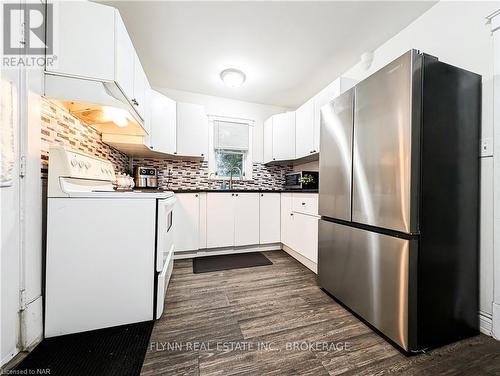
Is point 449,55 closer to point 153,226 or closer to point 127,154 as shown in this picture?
point 153,226

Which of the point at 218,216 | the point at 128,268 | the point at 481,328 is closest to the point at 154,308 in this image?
the point at 128,268

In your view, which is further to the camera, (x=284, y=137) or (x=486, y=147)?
(x=284, y=137)

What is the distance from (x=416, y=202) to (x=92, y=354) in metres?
1.96

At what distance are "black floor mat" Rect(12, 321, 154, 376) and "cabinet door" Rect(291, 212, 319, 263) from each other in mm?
1618

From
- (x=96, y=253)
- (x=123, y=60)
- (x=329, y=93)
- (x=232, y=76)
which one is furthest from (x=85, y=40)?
(x=329, y=93)

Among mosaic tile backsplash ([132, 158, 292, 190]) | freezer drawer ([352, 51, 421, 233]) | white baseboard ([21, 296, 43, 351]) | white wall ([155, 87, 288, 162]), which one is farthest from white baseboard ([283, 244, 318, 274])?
white baseboard ([21, 296, 43, 351])

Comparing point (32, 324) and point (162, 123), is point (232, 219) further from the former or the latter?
point (32, 324)

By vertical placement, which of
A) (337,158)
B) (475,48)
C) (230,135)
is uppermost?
(475,48)

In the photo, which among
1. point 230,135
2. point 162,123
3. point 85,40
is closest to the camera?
point 85,40

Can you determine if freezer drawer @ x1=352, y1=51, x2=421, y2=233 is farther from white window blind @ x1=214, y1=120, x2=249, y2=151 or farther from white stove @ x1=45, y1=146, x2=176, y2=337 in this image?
white window blind @ x1=214, y1=120, x2=249, y2=151

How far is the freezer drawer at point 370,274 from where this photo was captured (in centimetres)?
115

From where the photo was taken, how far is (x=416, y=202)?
112 cm

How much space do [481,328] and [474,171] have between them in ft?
3.39

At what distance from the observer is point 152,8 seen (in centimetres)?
167
